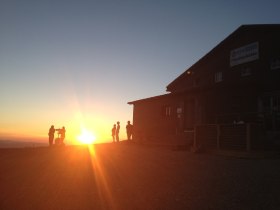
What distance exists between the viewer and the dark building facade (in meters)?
23.2

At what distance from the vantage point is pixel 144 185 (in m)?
10.8

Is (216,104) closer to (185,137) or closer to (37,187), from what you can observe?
(185,137)

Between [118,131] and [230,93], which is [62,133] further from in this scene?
[230,93]

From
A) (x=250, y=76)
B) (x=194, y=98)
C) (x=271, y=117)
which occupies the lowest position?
(x=271, y=117)

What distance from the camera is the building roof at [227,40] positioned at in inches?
981

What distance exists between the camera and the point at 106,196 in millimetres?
9531

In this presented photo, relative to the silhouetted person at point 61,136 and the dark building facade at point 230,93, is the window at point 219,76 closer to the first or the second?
the dark building facade at point 230,93

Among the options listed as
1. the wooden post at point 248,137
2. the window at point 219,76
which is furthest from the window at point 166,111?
the wooden post at point 248,137

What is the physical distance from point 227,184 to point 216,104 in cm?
1436

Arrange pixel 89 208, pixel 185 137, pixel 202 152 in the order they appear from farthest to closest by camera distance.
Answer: pixel 185 137 → pixel 202 152 → pixel 89 208

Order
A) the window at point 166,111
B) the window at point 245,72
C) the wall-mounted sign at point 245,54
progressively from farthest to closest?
the window at point 166,111 → the window at point 245,72 → the wall-mounted sign at point 245,54

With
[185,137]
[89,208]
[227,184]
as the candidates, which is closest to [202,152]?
[185,137]

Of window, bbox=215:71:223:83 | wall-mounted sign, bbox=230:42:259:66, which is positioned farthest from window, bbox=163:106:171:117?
wall-mounted sign, bbox=230:42:259:66

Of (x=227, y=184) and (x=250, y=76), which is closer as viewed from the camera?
(x=227, y=184)
